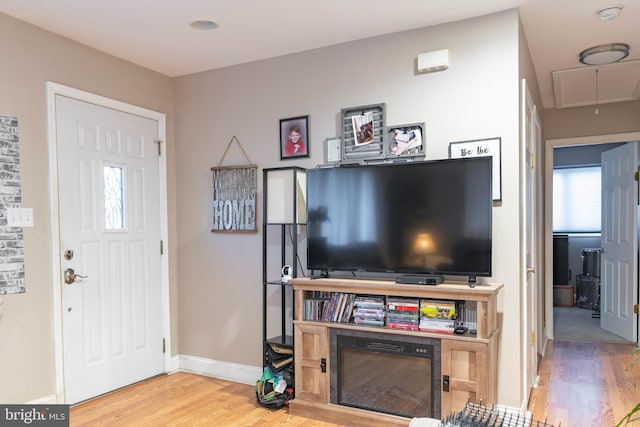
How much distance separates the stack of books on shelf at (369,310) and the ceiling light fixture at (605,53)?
2535 millimetres

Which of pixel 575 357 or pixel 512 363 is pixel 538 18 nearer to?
pixel 512 363

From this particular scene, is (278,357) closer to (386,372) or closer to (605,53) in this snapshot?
(386,372)

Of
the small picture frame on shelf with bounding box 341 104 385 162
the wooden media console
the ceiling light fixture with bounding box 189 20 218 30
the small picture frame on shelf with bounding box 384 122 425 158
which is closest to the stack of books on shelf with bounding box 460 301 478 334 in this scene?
the wooden media console

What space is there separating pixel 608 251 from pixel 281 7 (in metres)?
4.62

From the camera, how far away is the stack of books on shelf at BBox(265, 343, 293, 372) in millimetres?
3227

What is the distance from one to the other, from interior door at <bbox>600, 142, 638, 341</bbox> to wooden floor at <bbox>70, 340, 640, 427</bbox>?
3.39 ft

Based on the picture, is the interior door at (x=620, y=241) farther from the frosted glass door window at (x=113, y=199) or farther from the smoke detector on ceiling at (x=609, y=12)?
the frosted glass door window at (x=113, y=199)

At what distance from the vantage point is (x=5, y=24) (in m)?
2.81

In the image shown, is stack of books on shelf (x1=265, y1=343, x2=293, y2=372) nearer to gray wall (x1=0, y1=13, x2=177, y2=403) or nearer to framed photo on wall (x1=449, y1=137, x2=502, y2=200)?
gray wall (x1=0, y1=13, x2=177, y2=403)

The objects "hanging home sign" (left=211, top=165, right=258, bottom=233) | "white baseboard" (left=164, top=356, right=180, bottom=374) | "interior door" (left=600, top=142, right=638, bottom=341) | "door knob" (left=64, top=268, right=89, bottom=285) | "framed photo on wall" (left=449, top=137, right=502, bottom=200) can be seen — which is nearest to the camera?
"framed photo on wall" (left=449, top=137, right=502, bottom=200)

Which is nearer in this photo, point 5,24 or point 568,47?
point 5,24

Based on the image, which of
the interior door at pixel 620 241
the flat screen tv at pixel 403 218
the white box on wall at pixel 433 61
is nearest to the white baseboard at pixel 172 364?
the flat screen tv at pixel 403 218

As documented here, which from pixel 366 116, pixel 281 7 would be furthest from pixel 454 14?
pixel 281 7

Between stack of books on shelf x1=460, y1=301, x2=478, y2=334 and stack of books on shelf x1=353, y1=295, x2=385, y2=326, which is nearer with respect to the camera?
stack of books on shelf x1=460, y1=301, x2=478, y2=334
